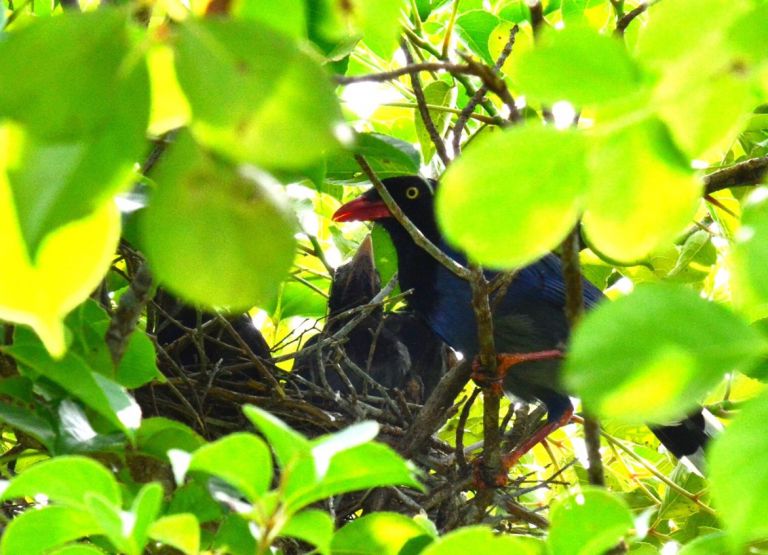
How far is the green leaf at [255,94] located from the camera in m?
0.52

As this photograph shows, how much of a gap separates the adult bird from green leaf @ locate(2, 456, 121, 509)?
238 cm

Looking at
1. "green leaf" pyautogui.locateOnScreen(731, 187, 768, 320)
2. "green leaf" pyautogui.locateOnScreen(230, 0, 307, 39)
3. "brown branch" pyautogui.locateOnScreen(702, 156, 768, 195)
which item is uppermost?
"green leaf" pyautogui.locateOnScreen(230, 0, 307, 39)

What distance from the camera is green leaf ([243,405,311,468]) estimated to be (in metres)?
0.83

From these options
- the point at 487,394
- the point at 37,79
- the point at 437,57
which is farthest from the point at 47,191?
the point at 487,394

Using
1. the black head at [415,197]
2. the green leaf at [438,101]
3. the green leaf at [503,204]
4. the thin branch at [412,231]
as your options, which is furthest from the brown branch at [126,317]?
the black head at [415,197]

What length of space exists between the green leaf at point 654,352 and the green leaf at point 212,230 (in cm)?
18

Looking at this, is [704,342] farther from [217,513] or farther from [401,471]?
[217,513]

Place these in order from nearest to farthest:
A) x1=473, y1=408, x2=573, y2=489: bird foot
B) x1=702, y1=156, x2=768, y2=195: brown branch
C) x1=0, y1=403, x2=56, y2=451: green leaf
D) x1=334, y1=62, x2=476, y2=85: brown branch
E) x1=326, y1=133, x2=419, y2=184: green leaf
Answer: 1. x1=334, y1=62, x2=476, y2=85: brown branch
2. x1=0, y1=403, x2=56, y2=451: green leaf
3. x1=326, y1=133, x2=419, y2=184: green leaf
4. x1=702, y1=156, x2=768, y2=195: brown branch
5. x1=473, y1=408, x2=573, y2=489: bird foot

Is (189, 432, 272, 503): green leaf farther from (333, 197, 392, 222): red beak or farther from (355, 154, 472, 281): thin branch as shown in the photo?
(333, 197, 392, 222): red beak

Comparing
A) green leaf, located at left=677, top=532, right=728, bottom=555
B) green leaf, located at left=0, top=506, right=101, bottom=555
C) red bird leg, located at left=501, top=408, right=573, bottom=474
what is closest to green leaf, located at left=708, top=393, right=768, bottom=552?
green leaf, located at left=677, top=532, right=728, bottom=555

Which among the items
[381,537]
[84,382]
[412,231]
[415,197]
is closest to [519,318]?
[415,197]

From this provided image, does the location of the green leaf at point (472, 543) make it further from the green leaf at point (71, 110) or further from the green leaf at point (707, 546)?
the green leaf at point (71, 110)

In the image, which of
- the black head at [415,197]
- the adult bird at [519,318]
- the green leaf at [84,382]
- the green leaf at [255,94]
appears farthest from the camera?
the black head at [415,197]

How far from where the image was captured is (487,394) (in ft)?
8.12
